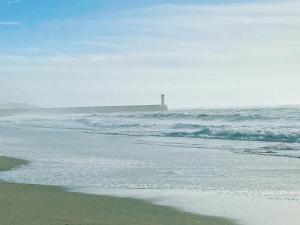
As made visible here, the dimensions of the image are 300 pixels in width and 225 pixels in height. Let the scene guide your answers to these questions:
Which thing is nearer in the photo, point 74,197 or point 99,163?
point 74,197

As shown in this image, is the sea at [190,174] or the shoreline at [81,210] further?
the sea at [190,174]

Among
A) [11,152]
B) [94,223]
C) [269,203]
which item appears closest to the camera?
[94,223]

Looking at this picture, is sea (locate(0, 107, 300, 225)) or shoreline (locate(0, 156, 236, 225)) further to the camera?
sea (locate(0, 107, 300, 225))

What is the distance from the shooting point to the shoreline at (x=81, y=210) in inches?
385

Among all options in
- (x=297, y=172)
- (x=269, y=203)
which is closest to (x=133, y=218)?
(x=269, y=203)

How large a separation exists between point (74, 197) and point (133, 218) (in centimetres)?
240

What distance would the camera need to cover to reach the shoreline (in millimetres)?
9773

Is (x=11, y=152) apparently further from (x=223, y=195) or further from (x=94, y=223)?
(x=94, y=223)

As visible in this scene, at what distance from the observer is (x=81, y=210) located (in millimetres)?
10836

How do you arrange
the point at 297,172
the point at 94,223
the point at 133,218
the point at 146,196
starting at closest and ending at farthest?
the point at 94,223
the point at 133,218
the point at 146,196
the point at 297,172

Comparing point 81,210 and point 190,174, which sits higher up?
point 81,210

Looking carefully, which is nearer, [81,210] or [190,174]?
[81,210]

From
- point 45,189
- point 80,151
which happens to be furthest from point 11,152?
point 45,189

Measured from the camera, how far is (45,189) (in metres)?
13.5
